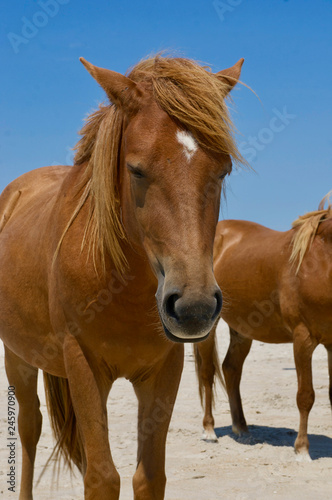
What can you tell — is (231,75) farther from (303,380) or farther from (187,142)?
(303,380)

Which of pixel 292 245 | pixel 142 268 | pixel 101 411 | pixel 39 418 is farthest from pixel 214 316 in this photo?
pixel 292 245

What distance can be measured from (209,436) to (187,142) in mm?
4779

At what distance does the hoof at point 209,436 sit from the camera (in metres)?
6.16

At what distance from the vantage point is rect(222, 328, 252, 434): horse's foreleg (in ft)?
21.2

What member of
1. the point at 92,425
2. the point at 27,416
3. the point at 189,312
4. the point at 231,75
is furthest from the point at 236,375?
the point at 189,312

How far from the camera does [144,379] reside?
263cm

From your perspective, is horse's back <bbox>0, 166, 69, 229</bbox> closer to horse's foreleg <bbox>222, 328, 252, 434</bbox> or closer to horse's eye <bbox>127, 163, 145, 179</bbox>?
horse's eye <bbox>127, 163, 145, 179</bbox>

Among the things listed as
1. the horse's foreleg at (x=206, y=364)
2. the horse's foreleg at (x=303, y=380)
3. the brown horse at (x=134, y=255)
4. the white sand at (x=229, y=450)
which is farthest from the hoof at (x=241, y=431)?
the brown horse at (x=134, y=255)

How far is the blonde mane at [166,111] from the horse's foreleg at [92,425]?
1.47 ft

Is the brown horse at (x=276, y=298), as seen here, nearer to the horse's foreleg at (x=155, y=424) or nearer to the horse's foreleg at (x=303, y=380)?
the horse's foreleg at (x=303, y=380)

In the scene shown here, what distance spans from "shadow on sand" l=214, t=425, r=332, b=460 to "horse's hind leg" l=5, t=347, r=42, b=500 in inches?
113

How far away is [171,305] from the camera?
6.23 feet

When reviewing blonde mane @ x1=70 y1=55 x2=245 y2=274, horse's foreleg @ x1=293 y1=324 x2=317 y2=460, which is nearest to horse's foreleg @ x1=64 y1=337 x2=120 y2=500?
blonde mane @ x1=70 y1=55 x2=245 y2=274

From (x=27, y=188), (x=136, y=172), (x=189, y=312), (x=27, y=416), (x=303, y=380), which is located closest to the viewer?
Answer: (x=189, y=312)
